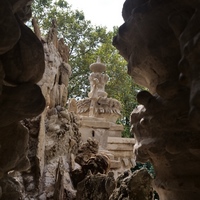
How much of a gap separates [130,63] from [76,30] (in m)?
13.3

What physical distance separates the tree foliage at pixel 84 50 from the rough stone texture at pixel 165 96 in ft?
37.5

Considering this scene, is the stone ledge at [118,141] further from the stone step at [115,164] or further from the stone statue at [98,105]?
the stone statue at [98,105]

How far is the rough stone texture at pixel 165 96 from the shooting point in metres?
0.99

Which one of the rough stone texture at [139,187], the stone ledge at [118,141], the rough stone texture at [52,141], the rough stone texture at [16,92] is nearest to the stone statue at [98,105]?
the stone ledge at [118,141]

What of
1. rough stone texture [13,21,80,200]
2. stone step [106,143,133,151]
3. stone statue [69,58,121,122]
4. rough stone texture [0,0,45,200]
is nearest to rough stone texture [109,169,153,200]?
rough stone texture [0,0,45,200]

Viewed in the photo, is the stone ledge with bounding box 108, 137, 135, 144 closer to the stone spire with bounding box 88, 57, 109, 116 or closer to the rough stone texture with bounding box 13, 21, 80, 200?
the rough stone texture with bounding box 13, 21, 80, 200

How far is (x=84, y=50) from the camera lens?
1402 centimetres

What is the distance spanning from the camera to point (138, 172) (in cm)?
195

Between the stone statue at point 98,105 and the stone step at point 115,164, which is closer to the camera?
the stone step at point 115,164

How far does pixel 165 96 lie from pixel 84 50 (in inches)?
521

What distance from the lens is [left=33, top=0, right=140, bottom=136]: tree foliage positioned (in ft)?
42.8

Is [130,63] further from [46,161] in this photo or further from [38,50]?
[46,161]

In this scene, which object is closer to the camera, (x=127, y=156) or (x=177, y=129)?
(x=177, y=129)

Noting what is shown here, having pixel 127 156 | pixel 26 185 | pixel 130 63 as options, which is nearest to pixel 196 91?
pixel 130 63
